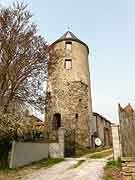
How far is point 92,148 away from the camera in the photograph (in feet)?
73.6

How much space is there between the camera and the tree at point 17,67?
1159 cm

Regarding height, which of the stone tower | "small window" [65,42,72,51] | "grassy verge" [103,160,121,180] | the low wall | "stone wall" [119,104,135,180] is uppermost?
"small window" [65,42,72,51]

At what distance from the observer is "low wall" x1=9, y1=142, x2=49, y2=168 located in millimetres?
11674

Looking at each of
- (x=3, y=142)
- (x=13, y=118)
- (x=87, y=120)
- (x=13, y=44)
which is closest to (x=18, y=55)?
(x=13, y=44)

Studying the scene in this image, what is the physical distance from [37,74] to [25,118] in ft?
8.88

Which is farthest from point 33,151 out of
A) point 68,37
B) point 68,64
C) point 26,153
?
point 68,37

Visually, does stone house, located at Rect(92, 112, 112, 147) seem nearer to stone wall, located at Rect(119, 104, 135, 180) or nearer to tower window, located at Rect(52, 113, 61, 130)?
tower window, located at Rect(52, 113, 61, 130)

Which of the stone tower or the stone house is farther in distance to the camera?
the stone house

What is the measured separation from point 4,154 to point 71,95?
39.4 feet

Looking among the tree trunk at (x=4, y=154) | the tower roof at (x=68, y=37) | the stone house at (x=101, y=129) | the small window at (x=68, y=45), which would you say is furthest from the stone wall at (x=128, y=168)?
the tower roof at (x=68, y=37)

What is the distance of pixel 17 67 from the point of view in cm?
1205

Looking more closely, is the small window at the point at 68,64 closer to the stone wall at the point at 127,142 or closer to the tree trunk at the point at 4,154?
the tree trunk at the point at 4,154

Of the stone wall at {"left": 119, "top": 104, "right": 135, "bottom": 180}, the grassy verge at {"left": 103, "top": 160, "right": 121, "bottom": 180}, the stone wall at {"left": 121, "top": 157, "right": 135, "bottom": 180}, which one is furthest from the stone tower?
the stone wall at {"left": 121, "top": 157, "right": 135, "bottom": 180}

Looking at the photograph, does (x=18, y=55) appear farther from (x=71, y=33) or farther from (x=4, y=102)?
(x=71, y=33)
